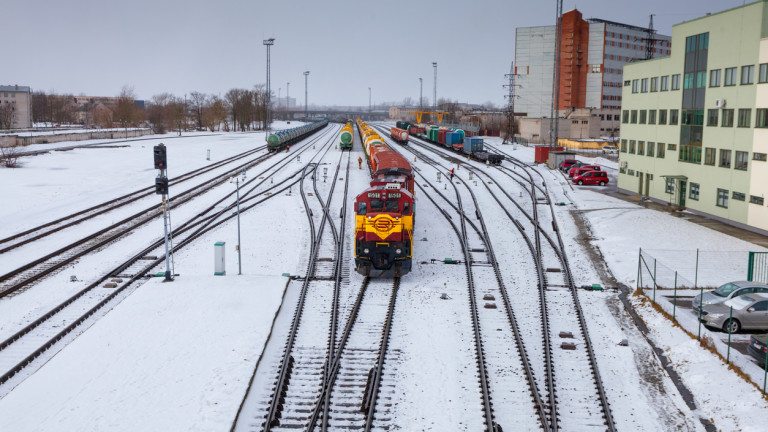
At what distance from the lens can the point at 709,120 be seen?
36.2 meters

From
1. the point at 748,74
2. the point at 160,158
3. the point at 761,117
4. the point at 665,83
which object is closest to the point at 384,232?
the point at 160,158

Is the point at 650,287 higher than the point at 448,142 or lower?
lower

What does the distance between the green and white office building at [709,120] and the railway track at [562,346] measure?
35.6 feet

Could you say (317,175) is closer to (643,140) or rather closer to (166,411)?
(643,140)

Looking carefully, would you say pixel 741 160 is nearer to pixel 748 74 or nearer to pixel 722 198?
pixel 722 198

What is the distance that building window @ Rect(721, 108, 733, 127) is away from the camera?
34.3 metres

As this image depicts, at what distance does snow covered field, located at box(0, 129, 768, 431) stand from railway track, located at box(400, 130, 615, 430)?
1.36ft

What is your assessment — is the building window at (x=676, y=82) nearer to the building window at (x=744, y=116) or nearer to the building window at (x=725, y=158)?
the building window at (x=725, y=158)

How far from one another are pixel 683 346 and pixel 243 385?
11831mm

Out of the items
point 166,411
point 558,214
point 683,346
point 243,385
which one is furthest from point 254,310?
point 558,214

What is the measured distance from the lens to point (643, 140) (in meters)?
44.0

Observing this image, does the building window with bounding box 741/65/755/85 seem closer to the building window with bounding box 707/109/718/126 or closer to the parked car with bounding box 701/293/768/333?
the building window with bounding box 707/109/718/126

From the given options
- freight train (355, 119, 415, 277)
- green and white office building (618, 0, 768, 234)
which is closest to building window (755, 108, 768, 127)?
green and white office building (618, 0, 768, 234)

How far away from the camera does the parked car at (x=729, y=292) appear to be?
18.8 metres
